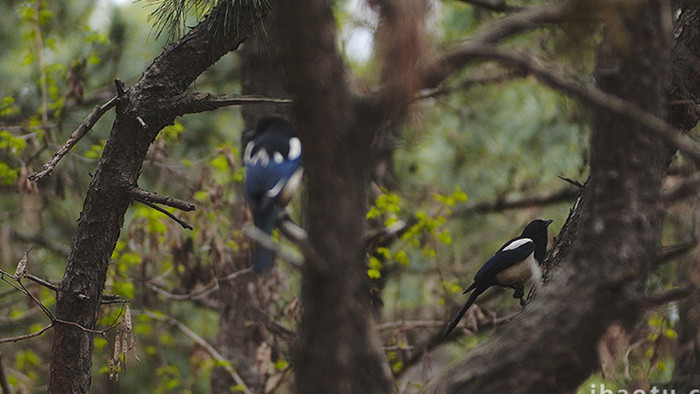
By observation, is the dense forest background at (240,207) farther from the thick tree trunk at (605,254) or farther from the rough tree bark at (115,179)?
the thick tree trunk at (605,254)

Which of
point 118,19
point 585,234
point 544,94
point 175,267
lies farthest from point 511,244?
point 118,19

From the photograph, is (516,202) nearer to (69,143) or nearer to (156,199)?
(156,199)

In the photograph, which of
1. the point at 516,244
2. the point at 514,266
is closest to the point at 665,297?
the point at 514,266

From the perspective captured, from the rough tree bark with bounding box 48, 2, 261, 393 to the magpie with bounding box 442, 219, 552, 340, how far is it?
1.52m

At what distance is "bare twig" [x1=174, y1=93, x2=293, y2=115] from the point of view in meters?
2.97

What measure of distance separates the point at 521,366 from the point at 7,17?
6.70 m

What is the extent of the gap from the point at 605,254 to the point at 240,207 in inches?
152

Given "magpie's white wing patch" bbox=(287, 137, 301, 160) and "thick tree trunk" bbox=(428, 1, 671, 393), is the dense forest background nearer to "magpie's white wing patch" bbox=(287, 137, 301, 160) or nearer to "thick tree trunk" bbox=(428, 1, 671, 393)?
"magpie's white wing patch" bbox=(287, 137, 301, 160)

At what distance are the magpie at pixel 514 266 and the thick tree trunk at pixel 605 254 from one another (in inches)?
59.0

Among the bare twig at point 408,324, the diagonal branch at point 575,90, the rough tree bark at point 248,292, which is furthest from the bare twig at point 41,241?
the diagonal branch at point 575,90

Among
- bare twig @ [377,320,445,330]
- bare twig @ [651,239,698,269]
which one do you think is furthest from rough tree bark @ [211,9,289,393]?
bare twig @ [651,239,698,269]

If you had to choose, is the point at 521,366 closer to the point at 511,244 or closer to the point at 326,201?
the point at 326,201

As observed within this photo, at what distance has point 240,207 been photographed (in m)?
5.79

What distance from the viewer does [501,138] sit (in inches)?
313
